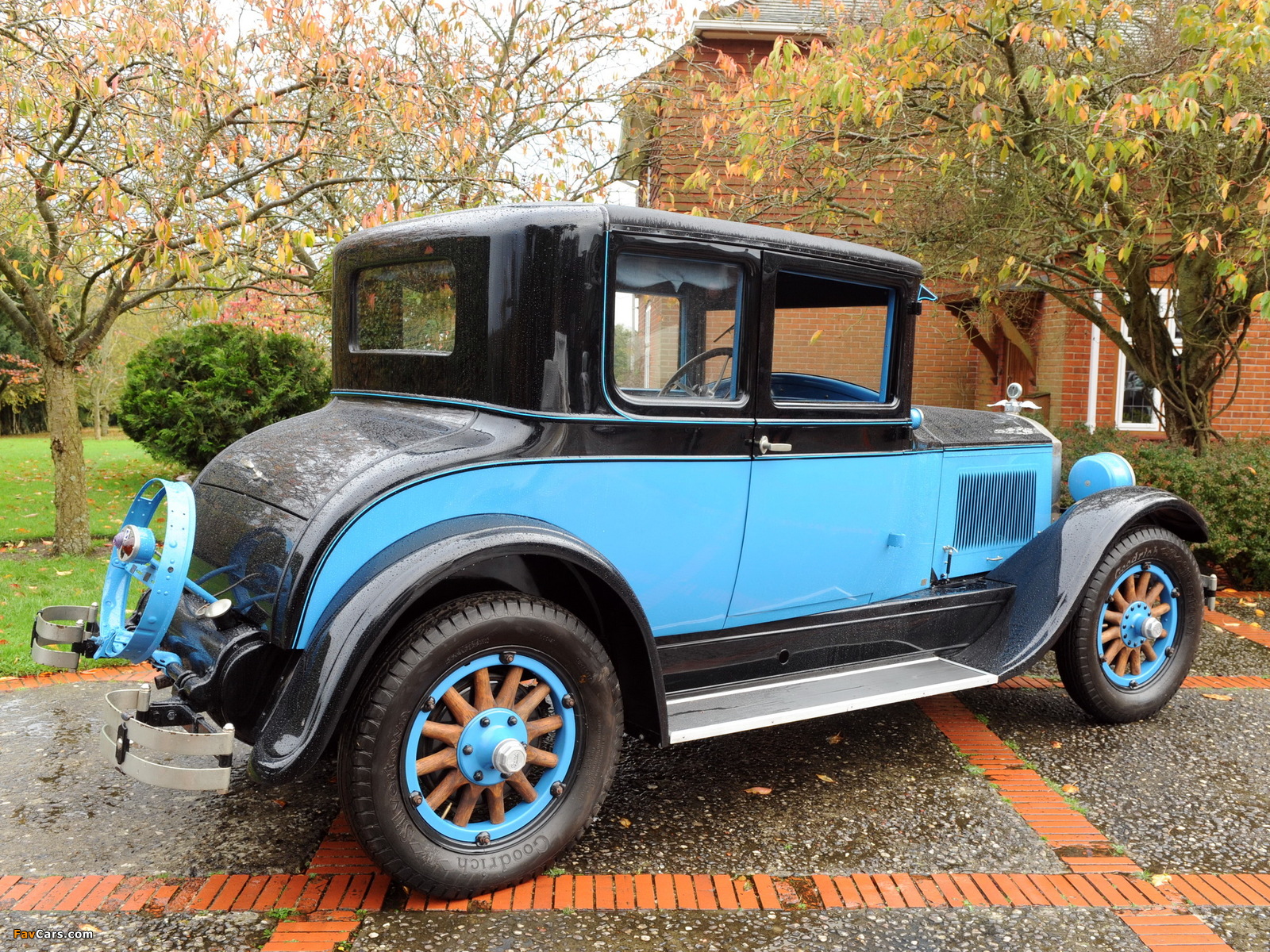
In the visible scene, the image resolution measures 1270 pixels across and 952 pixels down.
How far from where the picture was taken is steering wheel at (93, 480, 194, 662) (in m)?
2.44

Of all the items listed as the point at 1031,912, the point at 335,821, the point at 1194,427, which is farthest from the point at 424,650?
the point at 1194,427

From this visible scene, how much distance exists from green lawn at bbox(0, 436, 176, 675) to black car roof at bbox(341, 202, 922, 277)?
2.93 metres

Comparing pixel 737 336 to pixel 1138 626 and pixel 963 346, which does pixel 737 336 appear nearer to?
pixel 1138 626

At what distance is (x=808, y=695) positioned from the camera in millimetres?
3301

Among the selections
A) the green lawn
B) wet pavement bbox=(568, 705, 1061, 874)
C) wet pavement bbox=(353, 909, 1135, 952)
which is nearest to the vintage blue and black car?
wet pavement bbox=(353, 909, 1135, 952)

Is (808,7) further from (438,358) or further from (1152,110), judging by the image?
(438,358)

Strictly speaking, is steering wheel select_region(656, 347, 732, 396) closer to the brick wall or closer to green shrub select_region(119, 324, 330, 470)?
the brick wall

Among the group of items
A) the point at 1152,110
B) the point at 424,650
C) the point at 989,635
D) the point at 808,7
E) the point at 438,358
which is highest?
the point at 808,7

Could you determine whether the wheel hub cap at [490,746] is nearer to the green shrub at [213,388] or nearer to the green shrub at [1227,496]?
the green shrub at [1227,496]

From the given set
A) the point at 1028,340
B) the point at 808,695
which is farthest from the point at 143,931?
the point at 1028,340

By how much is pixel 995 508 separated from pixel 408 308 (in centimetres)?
274

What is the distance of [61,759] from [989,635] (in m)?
3.78

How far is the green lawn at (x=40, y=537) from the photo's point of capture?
5.30m

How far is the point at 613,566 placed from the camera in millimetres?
2801
